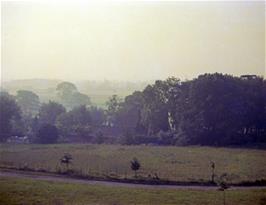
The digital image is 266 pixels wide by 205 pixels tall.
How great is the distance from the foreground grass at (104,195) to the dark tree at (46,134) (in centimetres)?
213

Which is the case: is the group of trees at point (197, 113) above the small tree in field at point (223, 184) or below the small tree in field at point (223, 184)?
above

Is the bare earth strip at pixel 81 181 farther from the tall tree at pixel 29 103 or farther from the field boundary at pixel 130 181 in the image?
the tall tree at pixel 29 103

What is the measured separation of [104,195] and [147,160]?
10.5 feet

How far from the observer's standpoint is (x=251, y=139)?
11.2 m

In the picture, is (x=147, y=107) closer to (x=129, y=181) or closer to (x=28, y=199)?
(x=129, y=181)

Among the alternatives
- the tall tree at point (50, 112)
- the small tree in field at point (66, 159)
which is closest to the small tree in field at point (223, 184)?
the small tree in field at point (66, 159)

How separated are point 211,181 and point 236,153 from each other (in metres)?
2.77

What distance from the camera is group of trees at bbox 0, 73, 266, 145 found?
10.1 metres

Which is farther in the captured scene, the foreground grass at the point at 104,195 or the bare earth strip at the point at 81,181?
the bare earth strip at the point at 81,181

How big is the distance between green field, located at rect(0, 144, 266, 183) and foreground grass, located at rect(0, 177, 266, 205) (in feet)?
3.49

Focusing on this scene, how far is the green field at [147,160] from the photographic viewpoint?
9234mm

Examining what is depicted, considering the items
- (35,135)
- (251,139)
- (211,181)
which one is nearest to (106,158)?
(35,135)

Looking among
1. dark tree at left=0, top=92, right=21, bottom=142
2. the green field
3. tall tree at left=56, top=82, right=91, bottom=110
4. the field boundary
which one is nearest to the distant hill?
tall tree at left=56, top=82, right=91, bottom=110

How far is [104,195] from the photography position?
24.6 ft
